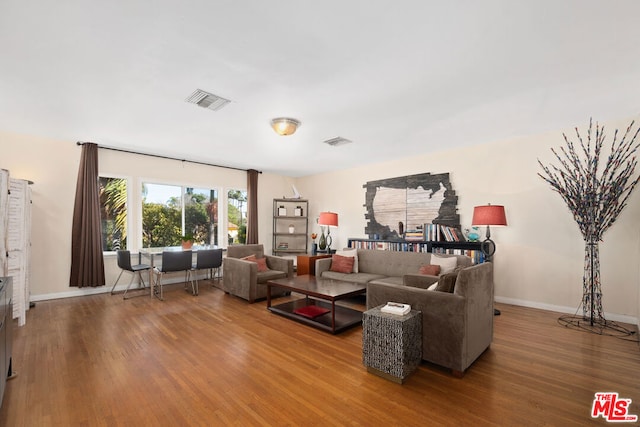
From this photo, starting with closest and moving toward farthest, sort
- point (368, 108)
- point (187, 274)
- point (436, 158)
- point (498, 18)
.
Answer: point (498, 18) → point (368, 108) → point (436, 158) → point (187, 274)

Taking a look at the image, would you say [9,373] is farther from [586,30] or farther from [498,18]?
[586,30]

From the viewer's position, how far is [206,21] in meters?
1.89

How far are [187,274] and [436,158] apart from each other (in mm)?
5323

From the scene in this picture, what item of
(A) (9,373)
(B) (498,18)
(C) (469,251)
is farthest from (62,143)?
(C) (469,251)

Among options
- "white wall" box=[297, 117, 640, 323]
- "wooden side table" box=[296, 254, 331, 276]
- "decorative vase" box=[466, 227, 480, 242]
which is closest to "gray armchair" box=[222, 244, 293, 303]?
"wooden side table" box=[296, 254, 331, 276]

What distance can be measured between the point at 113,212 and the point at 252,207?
8.93ft

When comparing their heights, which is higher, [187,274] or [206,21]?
[206,21]

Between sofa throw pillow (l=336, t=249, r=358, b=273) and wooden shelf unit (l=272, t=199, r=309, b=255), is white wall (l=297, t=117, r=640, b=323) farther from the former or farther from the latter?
wooden shelf unit (l=272, t=199, r=309, b=255)

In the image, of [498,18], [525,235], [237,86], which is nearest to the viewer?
[498,18]

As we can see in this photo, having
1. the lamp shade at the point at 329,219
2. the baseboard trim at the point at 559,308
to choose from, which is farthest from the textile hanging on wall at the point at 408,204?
the baseboard trim at the point at 559,308

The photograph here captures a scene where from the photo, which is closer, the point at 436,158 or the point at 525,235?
the point at 525,235

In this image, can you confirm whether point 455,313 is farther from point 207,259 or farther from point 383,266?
point 207,259

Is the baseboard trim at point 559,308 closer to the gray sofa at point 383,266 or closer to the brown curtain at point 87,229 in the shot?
the gray sofa at point 383,266

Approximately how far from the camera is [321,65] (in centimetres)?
240
